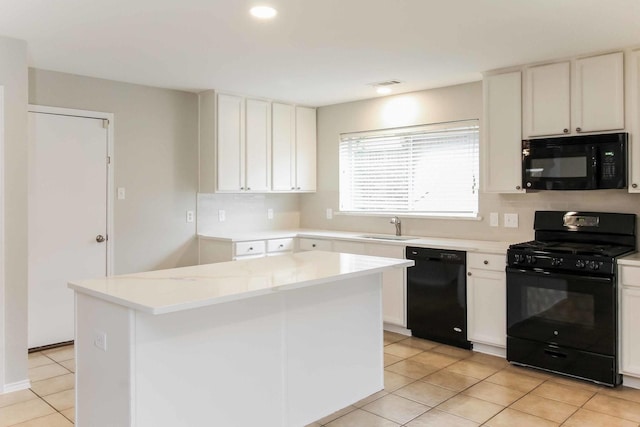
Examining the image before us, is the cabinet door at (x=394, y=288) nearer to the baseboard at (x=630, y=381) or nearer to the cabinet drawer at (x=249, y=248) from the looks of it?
the cabinet drawer at (x=249, y=248)

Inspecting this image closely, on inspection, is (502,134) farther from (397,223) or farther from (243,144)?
(243,144)

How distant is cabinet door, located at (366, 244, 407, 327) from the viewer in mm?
4602

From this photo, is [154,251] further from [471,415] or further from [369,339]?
[471,415]

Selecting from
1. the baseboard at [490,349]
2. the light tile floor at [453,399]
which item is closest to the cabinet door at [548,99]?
the baseboard at [490,349]

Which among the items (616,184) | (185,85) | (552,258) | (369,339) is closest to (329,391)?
(369,339)

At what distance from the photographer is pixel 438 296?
438 cm

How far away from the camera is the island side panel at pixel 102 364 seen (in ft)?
6.87

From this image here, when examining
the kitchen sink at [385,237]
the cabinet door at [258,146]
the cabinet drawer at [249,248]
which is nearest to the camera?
the cabinet drawer at [249,248]

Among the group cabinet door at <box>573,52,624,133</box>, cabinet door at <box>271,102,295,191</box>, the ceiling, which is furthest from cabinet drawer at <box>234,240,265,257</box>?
cabinet door at <box>573,52,624,133</box>

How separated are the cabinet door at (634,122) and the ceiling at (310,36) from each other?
0.48ft

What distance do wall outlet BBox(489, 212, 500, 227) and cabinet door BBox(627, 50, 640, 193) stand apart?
1126mm

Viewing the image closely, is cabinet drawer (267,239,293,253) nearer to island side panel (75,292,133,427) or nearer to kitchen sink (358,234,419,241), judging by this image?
kitchen sink (358,234,419,241)

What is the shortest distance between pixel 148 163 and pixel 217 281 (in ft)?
9.11

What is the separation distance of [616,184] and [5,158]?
4.19 meters
